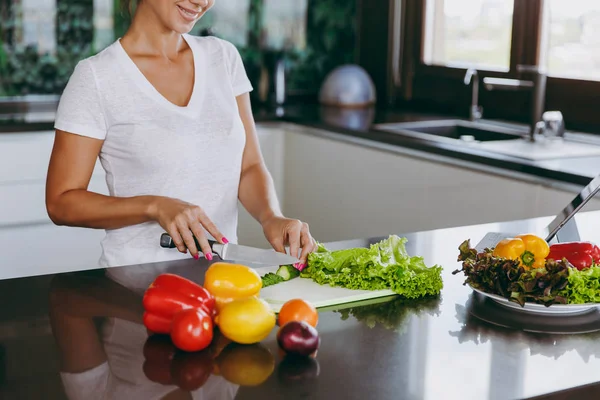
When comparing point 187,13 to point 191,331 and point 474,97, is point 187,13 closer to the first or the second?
point 191,331

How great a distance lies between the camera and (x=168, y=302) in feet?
3.70

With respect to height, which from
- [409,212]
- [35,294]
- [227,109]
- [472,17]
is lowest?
[409,212]

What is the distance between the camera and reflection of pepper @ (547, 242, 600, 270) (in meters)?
1.31

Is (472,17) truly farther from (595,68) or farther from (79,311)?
(79,311)

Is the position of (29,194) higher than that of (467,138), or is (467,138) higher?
(467,138)

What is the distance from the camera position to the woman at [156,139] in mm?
1621

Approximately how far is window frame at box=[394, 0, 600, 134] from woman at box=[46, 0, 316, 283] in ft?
4.91

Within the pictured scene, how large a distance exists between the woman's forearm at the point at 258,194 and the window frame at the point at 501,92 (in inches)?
59.2

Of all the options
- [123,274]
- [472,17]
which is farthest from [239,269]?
[472,17]

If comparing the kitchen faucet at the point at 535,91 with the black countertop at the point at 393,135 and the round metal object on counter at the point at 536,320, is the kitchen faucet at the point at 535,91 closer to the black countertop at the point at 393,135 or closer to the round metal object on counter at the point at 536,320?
the black countertop at the point at 393,135

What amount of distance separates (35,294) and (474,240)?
34.0 inches

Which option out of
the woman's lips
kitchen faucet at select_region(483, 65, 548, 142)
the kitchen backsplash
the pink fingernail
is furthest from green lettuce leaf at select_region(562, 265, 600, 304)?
the kitchen backsplash

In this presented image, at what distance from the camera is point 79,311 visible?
126 centimetres

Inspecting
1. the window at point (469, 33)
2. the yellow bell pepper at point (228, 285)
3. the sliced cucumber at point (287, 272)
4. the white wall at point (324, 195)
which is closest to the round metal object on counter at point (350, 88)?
the window at point (469, 33)
